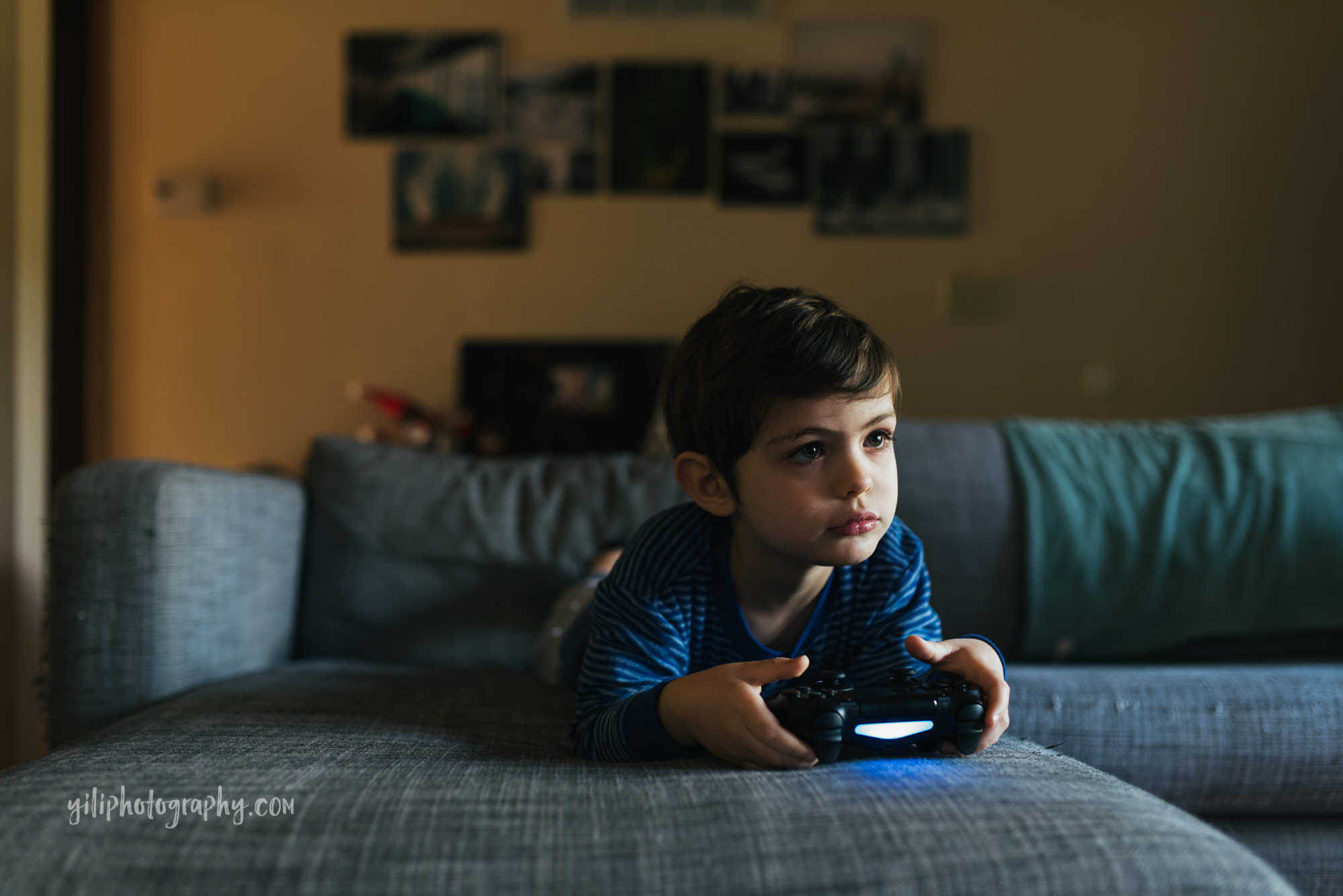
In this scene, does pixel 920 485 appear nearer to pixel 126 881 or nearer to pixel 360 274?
pixel 126 881

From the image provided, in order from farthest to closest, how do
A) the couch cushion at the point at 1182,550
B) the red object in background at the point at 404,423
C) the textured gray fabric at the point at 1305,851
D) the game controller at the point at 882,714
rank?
the red object in background at the point at 404,423, the couch cushion at the point at 1182,550, the textured gray fabric at the point at 1305,851, the game controller at the point at 882,714

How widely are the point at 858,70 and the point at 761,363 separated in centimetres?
194

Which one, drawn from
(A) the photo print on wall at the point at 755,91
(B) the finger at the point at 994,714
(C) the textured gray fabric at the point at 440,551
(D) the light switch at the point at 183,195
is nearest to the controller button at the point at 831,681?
(B) the finger at the point at 994,714

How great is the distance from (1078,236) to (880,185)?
22.7 inches

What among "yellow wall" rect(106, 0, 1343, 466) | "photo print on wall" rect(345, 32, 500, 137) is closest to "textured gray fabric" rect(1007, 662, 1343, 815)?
"yellow wall" rect(106, 0, 1343, 466)

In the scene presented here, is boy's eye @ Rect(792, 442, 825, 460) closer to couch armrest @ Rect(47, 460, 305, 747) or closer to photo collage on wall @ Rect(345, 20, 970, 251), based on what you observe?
couch armrest @ Rect(47, 460, 305, 747)

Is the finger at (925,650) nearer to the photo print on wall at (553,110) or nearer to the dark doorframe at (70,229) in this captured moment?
the photo print on wall at (553,110)

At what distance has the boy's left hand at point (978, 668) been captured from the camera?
2.22 ft

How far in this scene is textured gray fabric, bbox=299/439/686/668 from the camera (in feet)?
4.21

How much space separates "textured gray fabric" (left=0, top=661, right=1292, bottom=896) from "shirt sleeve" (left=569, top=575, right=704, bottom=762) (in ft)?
0.14

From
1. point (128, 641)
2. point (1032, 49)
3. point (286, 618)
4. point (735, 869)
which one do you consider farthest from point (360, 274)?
point (735, 869)

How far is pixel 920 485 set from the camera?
1.32 meters

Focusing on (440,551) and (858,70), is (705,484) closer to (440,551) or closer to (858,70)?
(440,551)

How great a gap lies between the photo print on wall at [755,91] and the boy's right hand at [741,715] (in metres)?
2.03
